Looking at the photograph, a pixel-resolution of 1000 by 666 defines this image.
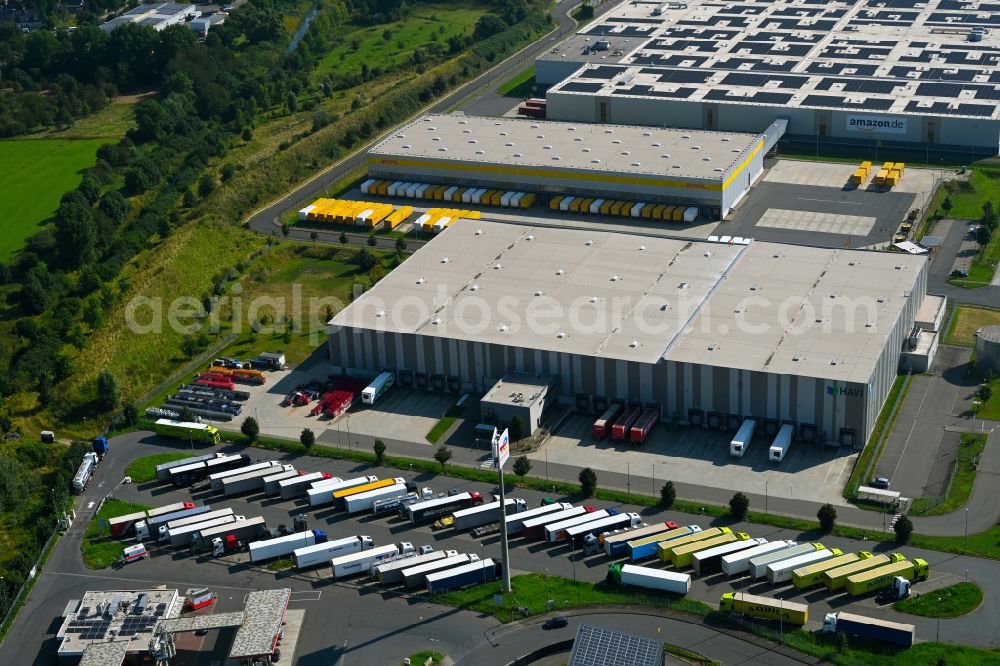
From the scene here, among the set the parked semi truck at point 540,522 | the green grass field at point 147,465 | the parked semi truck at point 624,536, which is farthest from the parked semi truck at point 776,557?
the green grass field at point 147,465

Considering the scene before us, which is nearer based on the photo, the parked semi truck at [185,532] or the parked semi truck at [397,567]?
the parked semi truck at [397,567]

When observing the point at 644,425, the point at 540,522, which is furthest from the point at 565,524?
the point at 644,425

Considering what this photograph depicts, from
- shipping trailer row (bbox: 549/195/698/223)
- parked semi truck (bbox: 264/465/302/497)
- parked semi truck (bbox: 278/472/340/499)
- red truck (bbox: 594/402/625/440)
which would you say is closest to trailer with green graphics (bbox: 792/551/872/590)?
red truck (bbox: 594/402/625/440)

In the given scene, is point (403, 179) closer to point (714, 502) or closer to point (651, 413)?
point (651, 413)

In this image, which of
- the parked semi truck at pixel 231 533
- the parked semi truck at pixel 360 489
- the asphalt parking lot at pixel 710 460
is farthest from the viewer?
the asphalt parking lot at pixel 710 460

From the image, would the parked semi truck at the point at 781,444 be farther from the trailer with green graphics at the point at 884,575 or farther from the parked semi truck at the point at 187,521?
the parked semi truck at the point at 187,521

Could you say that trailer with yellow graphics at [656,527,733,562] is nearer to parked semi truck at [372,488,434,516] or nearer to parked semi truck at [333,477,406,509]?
parked semi truck at [372,488,434,516]
